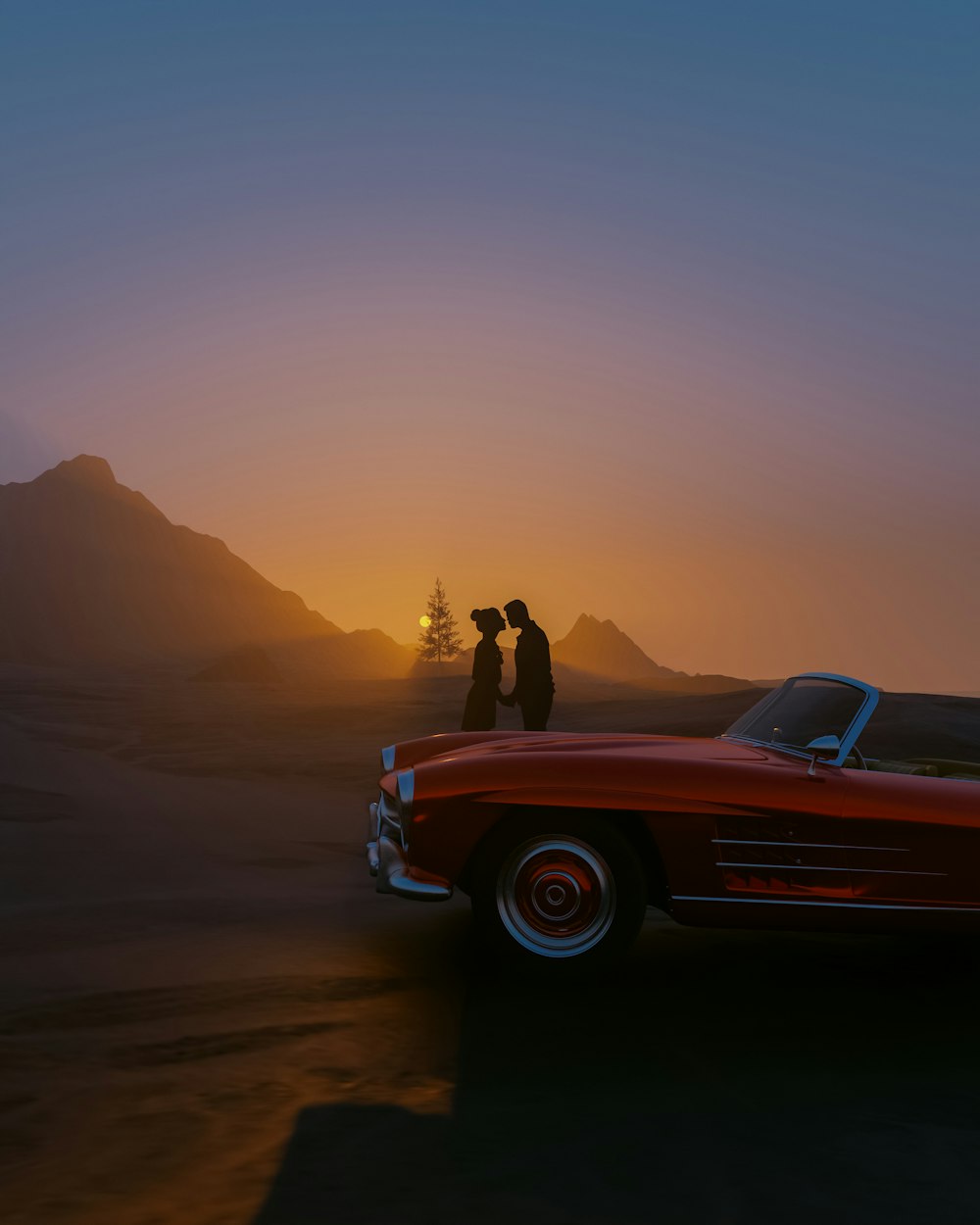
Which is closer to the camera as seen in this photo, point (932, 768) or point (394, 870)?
point (394, 870)

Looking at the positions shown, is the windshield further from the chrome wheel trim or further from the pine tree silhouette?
the pine tree silhouette

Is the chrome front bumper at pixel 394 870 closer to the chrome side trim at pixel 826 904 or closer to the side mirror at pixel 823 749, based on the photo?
the chrome side trim at pixel 826 904

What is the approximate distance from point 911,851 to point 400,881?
2.02 m

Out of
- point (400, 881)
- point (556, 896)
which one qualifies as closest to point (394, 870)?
point (400, 881)

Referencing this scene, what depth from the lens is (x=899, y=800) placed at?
4910 mm

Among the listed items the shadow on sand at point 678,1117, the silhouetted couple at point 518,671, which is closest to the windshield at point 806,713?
the shadow on sand at point 678,1117

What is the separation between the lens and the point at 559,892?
486 cm

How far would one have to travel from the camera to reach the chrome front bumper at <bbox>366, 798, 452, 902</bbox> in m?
4.90

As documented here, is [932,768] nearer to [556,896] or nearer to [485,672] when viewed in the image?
[556,896]

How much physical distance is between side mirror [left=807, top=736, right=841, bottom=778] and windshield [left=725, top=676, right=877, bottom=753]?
0.23 meters

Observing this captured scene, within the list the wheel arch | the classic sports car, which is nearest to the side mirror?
the classic sports car

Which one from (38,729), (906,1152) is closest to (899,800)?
(906,1152)

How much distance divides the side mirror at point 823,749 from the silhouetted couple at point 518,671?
5.58 m

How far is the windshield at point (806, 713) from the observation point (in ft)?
17.7
